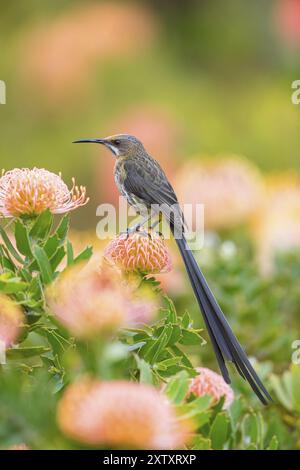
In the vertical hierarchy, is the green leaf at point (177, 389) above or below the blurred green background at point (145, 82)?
below

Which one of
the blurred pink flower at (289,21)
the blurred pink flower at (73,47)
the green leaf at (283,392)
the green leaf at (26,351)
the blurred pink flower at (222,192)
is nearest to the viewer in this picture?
the green leaf at (26,351)

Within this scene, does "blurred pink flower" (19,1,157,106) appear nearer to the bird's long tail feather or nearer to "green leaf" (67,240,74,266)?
the bird's long tail feather

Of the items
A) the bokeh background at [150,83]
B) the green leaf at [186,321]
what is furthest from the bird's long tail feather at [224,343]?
the bokeh background at [150,83]

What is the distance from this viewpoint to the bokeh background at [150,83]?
5.19 m

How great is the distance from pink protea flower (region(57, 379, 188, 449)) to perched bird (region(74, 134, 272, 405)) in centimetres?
47

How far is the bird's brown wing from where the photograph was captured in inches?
71.6

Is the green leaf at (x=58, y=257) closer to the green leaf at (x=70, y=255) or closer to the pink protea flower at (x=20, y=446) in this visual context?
the green leaf at (x=70, y=255)

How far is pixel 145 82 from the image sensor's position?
5914 millimetres

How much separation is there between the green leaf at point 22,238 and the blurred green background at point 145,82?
11.5ft

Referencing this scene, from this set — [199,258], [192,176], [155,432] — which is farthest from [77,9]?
[155,432]

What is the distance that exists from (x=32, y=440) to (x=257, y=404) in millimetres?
1010

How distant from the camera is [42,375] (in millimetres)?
894

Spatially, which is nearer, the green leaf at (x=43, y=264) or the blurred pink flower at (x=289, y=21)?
the green leaf at (x=43, y=264)
